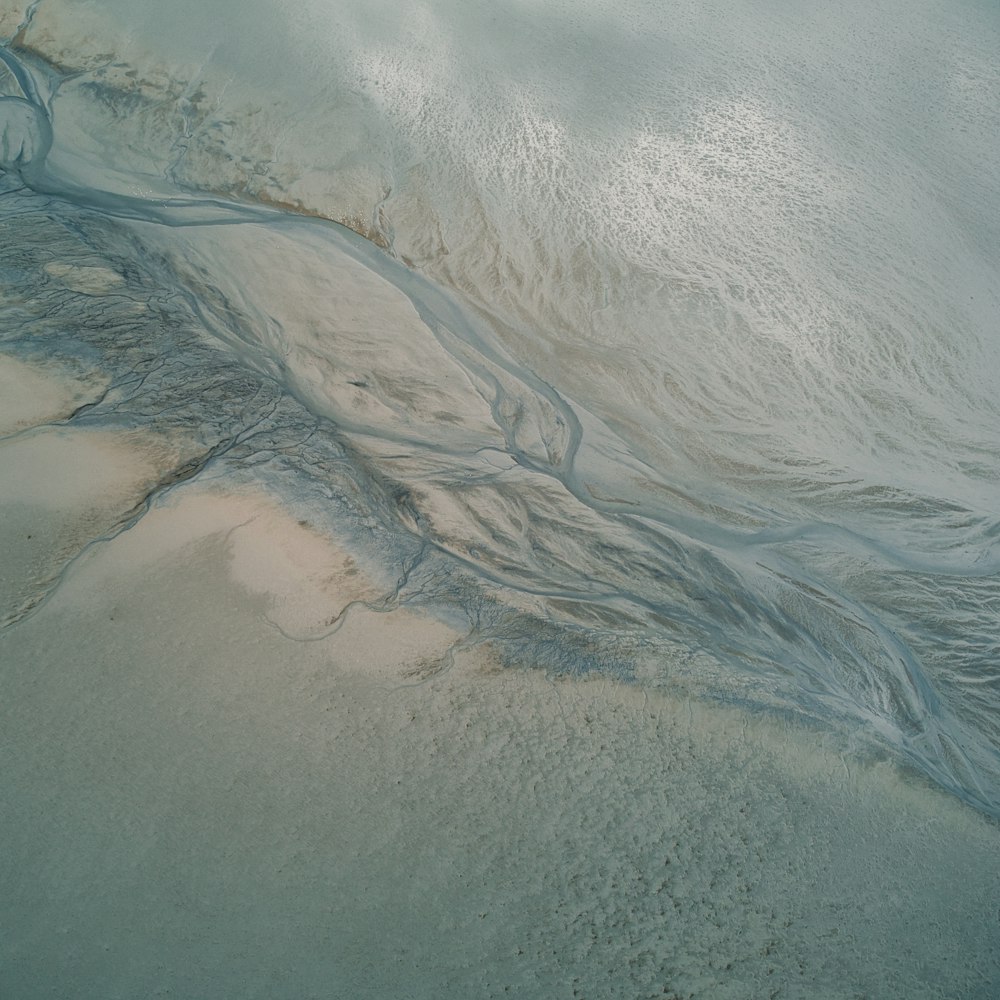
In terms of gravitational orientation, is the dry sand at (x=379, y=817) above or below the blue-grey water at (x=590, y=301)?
below

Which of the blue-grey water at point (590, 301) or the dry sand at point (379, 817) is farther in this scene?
A: the blue-grey water at point (590, 301)

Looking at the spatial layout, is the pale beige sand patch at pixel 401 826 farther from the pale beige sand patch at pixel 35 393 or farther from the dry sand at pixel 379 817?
the pale beige sand patch at pixel 35 393

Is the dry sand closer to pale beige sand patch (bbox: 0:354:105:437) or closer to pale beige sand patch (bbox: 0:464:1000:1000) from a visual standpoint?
pale beige sand patch (bbox: 0:464:1000:1000)

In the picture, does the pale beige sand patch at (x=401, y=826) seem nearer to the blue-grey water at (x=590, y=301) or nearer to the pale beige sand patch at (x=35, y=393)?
the blue-grey water at (x=590, y=301)

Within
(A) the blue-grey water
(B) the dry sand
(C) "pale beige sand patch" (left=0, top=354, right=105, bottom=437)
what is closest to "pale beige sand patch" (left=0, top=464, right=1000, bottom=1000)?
(B) the dry sand

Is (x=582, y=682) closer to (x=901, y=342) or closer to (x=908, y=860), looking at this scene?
(x=908, y=860)

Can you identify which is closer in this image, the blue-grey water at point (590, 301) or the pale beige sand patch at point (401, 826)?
the pale beige sand patch at point (401, 826)

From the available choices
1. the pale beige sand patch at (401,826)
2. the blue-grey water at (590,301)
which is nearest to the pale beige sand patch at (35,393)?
the blue-grey water at (590,301)
